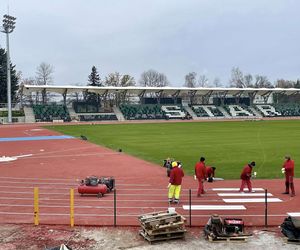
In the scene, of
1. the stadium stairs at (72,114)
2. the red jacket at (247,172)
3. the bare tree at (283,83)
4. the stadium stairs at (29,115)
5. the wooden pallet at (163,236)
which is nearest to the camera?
the wooden pallet at (163,236)

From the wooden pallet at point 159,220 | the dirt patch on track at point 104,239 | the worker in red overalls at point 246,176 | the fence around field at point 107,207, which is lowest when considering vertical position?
the dirt patch on track at point 104,239

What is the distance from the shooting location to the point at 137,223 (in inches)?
547

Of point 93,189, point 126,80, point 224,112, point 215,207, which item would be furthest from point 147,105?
point 215,207

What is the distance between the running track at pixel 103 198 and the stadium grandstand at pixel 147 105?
5652 cm

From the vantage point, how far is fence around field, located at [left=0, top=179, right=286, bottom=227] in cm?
1413

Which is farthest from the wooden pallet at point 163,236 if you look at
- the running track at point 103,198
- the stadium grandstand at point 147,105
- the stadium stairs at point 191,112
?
the stadium stairs at point 191,112

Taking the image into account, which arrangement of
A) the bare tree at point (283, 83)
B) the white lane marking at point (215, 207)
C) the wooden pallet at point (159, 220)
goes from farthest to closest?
1. the bare tree at point (283, 83)
2. the white lane marking at point (215, 207)
3. the wooden pallet at point (159, 220)

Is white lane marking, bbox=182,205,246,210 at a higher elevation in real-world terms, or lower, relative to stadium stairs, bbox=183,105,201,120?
lower

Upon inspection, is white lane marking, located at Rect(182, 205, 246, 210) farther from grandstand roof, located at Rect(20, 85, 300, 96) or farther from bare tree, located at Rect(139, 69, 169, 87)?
bare tree, located at Rect(139, 69, 169, 87)

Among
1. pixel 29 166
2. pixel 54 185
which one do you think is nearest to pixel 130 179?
pixel 54 185

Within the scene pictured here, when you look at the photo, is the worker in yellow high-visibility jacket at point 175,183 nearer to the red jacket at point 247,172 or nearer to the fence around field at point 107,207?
the fence around field at point 107,207

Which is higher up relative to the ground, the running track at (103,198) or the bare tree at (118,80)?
the bare tree at (118,80)

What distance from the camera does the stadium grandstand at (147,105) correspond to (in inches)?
3447

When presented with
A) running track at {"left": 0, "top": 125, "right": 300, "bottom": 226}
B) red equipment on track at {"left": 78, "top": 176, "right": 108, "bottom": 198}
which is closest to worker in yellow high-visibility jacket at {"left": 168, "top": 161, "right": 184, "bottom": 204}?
running track at {"left": 0, "top": 125, "right": 300, "bottom": 226}
